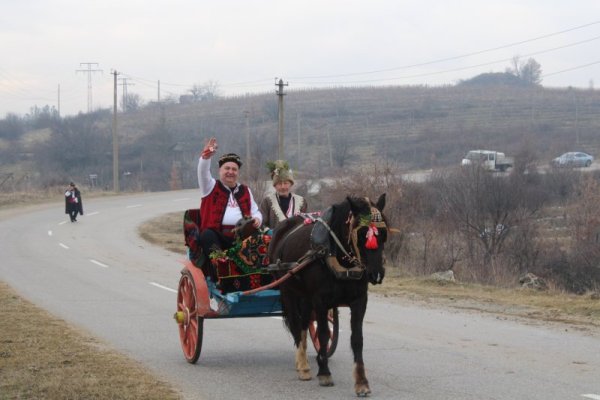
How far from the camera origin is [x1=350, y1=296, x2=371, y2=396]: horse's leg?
8148 mm

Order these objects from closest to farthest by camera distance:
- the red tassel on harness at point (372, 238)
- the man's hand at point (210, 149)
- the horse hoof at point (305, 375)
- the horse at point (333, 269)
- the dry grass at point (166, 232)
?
the red tassel on harness at point (372, 238) < the horse at point (333, 269) < the horse hoof at point (305, 375) < the man's hand at point (210, 149) < the dry grass at point (166, 232)

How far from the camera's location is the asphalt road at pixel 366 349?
8.57m

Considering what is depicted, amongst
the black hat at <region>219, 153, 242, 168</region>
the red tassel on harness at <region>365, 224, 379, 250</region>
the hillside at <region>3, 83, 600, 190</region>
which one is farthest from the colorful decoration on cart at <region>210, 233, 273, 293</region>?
the hillside at <region>3, 83, 600, 190</region>

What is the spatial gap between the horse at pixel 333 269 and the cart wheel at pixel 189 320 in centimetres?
115

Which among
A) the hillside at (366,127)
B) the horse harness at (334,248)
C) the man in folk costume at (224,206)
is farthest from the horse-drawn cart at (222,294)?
the hillside at (366,127)

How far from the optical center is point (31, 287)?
1923 centimetres

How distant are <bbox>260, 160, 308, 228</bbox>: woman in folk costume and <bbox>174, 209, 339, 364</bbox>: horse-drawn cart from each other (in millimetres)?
562

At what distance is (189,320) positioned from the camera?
411 inches

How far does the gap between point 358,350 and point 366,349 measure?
9.02 feet

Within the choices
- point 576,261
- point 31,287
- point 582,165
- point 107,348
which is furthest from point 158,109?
point 107,348

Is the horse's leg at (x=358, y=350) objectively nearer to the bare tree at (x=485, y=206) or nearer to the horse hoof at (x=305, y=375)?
the horse hoof at (x=305, y=375)

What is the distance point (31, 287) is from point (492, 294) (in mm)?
9287

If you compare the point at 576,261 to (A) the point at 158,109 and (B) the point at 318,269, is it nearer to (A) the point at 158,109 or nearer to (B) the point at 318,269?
(B) the point at 318,269

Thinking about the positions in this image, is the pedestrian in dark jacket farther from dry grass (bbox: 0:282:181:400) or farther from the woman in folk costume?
the woman in folk costume
